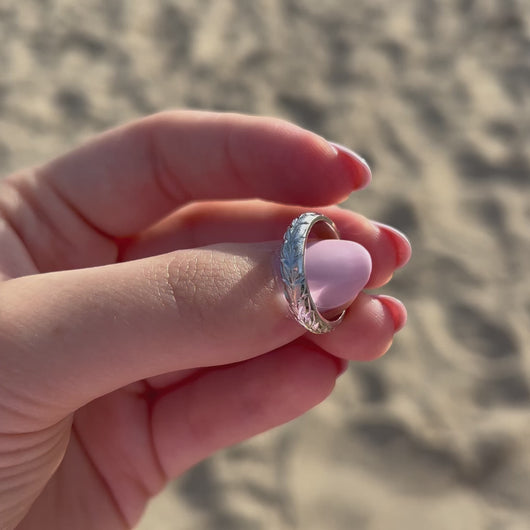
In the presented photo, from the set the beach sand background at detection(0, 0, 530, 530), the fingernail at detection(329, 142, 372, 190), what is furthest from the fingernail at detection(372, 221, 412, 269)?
the beach sand background at detection(0, 0, 530, 530)

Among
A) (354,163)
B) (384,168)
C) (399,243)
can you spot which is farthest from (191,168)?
(384,168)

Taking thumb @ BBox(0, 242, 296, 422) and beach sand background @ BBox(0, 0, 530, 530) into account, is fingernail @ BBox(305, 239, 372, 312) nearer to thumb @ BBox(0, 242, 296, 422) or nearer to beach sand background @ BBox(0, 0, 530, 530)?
thumb @ BBox(0, 242, 296, 422)

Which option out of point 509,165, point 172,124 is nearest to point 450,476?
point 172,124

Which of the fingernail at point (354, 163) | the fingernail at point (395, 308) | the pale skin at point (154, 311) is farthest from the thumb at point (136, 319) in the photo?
the fingernail at point (354, 163)

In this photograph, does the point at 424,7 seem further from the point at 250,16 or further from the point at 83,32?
the point at 83,32

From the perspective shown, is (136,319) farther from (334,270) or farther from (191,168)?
(191,168)

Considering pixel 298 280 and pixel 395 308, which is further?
pixel 395 308
